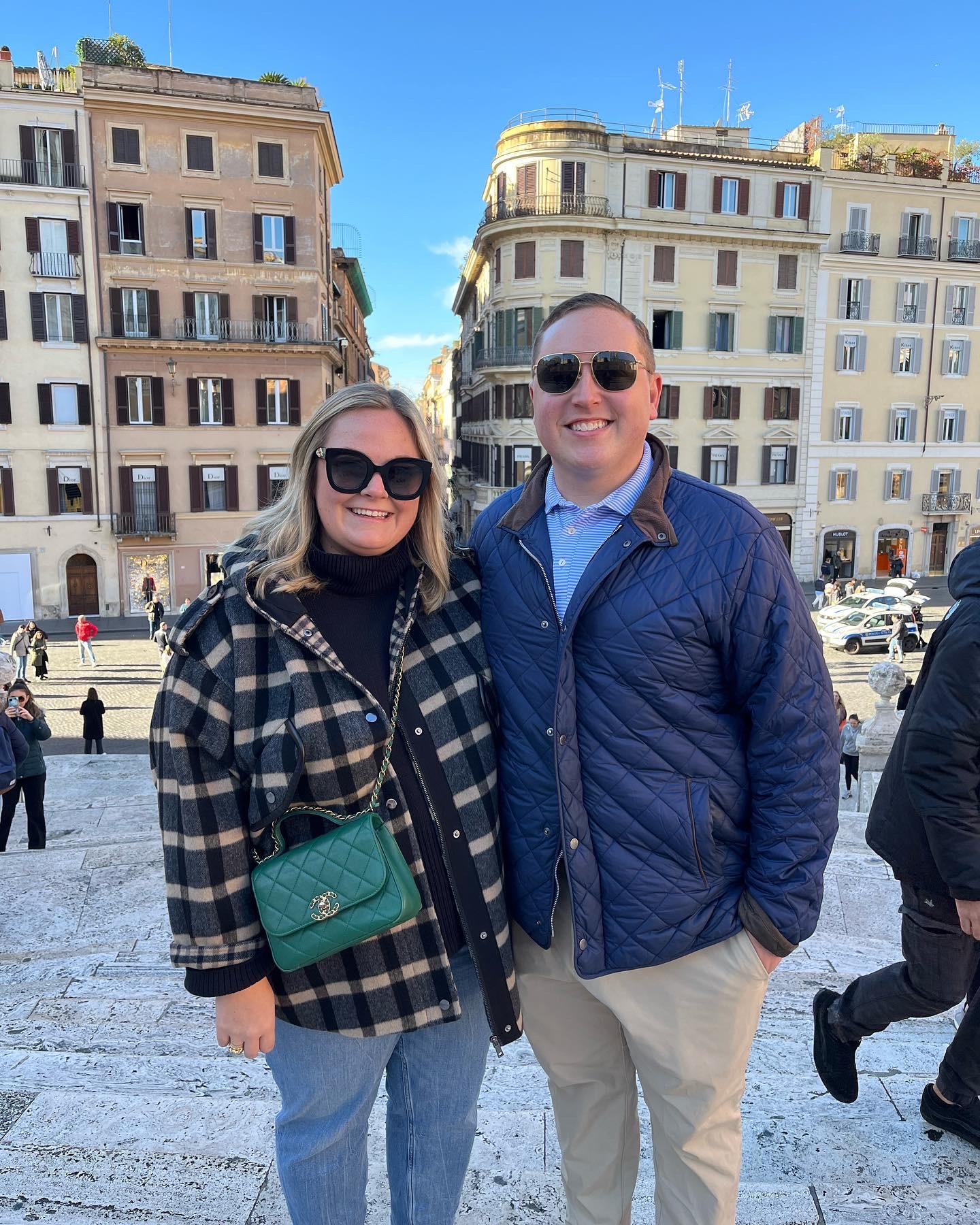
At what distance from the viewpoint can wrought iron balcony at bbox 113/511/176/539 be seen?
26609 mm

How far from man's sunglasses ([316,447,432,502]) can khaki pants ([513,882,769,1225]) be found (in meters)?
1.06

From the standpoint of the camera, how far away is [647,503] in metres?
2.15

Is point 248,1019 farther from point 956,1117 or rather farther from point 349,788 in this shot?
point 956,1117

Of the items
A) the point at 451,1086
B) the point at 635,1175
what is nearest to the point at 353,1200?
the point at 451,1086

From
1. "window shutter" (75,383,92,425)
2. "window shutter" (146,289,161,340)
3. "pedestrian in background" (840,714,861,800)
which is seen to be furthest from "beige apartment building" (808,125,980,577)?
"window shutter" (75,383,92,425)

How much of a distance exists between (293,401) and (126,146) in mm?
8314

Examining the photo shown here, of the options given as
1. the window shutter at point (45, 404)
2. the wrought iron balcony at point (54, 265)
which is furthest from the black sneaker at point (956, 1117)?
the wrought iron balcony at point (54, 265)

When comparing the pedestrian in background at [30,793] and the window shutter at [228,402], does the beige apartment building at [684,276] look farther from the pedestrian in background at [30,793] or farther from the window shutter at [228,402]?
the pedestrian in background at [30,793]

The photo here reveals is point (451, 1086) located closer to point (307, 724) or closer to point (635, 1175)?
point (635, 1175)

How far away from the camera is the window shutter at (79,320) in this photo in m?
25.9

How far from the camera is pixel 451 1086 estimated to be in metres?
2.13

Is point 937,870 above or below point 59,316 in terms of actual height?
below

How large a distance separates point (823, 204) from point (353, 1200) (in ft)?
116

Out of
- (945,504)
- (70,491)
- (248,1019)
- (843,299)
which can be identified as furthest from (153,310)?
(945,504)
